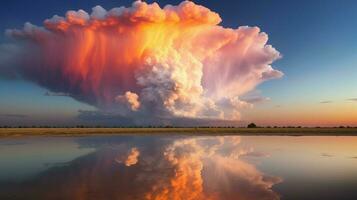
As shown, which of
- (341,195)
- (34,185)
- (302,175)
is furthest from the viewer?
(302,175)

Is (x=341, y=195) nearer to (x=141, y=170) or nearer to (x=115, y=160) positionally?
(x=141, y=170)

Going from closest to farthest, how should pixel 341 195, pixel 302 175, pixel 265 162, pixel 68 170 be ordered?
1. pixel 341 195
2. pixel 302 175
3. pixel 68 170
4. pixel 265 162

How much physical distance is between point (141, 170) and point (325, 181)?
11670 mm

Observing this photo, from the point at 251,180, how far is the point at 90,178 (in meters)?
9.40

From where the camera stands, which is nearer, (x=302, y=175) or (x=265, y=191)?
(x=265, y=191)

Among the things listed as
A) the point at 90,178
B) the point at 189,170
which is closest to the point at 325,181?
the point at 189,170

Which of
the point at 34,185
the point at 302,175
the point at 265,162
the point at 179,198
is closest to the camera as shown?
the point at 179,198

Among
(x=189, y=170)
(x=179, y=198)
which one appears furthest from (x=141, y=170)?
(x=179, y=198)

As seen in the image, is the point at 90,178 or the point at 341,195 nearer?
the point at 341,195

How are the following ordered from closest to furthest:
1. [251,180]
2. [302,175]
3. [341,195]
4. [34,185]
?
[341,195] → [34,185] → [251,180] → [302,175]

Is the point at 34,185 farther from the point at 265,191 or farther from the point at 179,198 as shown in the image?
the point at 265,191

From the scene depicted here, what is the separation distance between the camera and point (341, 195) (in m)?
16.3

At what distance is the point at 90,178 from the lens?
20469 millimetres

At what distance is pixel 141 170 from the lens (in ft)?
78.4
